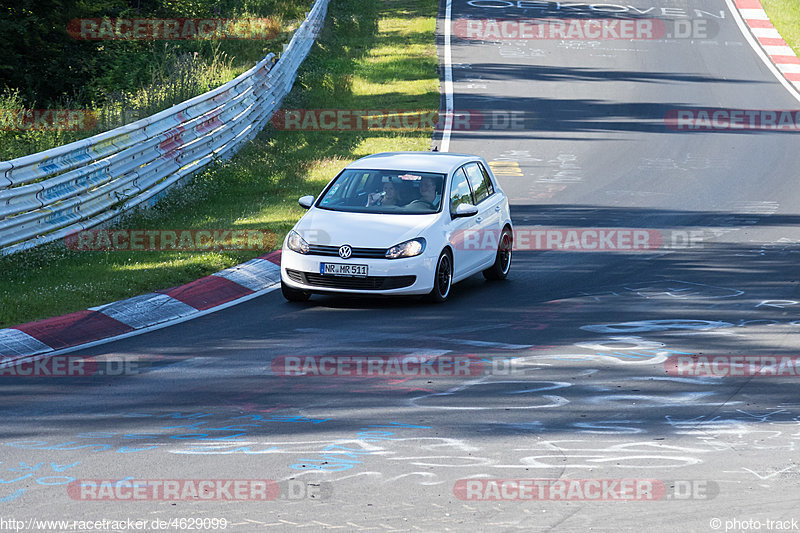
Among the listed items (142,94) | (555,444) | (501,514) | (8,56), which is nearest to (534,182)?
(142,94)

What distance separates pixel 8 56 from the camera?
24703 mm

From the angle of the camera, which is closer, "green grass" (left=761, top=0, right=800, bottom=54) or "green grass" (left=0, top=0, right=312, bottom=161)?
"green grass" (left=0, top=0, right=312, bottom=161)

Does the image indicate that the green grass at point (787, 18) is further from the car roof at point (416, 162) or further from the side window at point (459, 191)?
the side window at point (459, 191)

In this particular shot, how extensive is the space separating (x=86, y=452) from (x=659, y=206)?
13464 mm

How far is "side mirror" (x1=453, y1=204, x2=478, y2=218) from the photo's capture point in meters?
13.1

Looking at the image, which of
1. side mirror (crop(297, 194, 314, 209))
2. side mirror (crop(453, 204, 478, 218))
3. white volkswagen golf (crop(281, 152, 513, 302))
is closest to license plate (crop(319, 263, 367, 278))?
white volkswagen golf (crop(281, 152, 513, 302))

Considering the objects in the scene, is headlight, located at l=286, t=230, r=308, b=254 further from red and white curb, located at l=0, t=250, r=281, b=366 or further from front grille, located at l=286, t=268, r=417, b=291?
red and white curb, located at l=0, t=250, r=281, b=366

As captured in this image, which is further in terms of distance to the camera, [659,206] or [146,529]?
[659,206]

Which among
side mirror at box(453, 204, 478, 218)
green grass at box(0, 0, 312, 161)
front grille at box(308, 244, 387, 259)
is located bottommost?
front grille at box(308, 244, 387, 259)

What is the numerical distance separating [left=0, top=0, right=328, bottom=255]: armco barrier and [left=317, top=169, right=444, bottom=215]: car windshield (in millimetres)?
3311

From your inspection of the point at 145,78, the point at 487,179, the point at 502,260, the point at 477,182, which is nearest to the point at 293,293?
the point at 502,260

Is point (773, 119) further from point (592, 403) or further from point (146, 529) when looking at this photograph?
point (146, 529)

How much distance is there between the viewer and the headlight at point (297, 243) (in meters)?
12.6

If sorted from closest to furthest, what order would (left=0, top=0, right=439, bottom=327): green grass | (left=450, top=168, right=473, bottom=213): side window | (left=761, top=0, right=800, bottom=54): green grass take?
(left=0, top=0, right=439, bottom=327): green grass → (left=450, top=168, right=473, bottom=213): side window → (left=761, top=0, right=800, bottom=54): green grass
